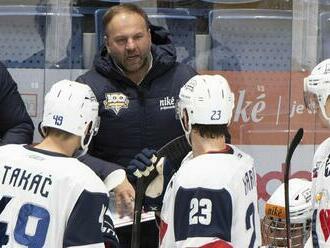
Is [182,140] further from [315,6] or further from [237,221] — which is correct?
[315,6]

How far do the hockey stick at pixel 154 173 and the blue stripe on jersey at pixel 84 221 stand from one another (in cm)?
46

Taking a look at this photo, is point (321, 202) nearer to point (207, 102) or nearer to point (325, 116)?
point (325, 116)

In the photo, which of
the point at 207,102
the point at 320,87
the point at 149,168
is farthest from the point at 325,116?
the point at 149,168

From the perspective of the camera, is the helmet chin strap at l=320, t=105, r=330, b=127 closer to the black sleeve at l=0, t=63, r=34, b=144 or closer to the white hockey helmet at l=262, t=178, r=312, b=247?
the white hockey helmet at l=262, t=178, r=312, b=247

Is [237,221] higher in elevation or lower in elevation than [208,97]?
lower

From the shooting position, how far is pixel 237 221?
10.2 ft

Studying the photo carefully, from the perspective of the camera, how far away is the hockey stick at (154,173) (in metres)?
3.58

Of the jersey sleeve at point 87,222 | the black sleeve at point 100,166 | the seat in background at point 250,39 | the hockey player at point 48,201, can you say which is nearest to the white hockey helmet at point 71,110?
the hockey player at point 48,201

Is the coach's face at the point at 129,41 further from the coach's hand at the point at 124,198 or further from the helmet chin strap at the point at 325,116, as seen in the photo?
the helmet chin strap at the point at 325,116

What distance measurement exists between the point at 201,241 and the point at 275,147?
2.32 metres

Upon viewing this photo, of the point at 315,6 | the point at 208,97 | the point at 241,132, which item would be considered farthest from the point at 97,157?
the point at 315,6

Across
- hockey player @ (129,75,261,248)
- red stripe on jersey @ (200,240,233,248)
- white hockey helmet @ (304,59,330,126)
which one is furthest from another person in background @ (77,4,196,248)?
red stripe on jersey @ (200,240,233,248)

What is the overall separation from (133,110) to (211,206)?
1.06m

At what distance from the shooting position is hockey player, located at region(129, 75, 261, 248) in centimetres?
305
